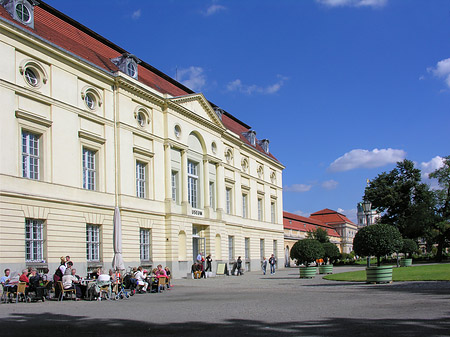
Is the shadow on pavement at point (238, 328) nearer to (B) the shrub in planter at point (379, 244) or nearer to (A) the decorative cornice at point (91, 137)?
(B) the shrub in planter at point (379, 244)

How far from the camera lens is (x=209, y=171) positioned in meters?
43.7

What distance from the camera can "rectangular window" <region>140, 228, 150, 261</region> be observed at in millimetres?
34594

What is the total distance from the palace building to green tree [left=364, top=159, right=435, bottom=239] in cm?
2700

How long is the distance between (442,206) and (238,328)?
58268mm

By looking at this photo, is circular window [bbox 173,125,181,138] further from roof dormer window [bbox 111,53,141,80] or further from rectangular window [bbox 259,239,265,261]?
rectangular window [bbox 259,239,265,261]

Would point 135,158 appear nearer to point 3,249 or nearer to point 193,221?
point 193,221

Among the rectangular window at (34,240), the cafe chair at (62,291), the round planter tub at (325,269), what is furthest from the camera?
the round planter tub at (325,269)

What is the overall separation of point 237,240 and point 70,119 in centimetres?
2458

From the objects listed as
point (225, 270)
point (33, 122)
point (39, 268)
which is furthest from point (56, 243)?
point (225, 270)

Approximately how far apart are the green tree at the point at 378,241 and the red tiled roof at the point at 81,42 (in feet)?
57.5

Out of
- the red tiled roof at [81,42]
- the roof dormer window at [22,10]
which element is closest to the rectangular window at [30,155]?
the red tiled roof at [81,42]

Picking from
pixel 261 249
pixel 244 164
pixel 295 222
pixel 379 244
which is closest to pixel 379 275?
pixel 379 244

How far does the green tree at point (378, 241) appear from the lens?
24094mm

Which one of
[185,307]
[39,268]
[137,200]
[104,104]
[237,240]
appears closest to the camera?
[185,307]
